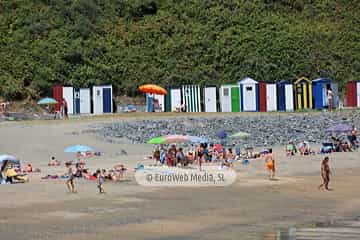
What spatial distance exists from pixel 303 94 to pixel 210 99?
15.3 ft

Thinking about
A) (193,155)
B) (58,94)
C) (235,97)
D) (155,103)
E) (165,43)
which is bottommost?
(193,155)

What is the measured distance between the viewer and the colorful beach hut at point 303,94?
42.2 meters

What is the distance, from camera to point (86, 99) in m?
40.9

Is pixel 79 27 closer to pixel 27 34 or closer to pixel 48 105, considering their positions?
pixel 27 34

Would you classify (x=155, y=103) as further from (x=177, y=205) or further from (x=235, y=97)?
(x=177, y=205)

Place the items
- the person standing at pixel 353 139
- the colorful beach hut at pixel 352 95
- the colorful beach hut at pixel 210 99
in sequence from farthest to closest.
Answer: the colorful beach hut at pixel 352 95
the colorful beach hut at pixel 210 99
the person standing at pixel 353 139

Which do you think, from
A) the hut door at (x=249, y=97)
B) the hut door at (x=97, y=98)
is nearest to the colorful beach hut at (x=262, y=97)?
the hut door at (x=249, y=97)

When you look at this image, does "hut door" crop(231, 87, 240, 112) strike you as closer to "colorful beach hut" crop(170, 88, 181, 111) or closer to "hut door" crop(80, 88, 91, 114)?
"colorful beach hut" crop(170, 88, 181, 111)

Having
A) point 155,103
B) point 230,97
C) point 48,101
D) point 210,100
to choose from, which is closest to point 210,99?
point 210,100

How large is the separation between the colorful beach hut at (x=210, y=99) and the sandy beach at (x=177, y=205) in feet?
43.8

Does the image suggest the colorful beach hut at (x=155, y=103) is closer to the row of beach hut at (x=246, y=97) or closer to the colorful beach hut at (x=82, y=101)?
the row of beach hut at (x=246, y=97)

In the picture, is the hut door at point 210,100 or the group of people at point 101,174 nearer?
the group of people at point 101,174

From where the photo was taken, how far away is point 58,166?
26.3 meters

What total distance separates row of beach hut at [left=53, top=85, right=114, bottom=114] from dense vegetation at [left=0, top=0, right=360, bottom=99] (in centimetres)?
249
